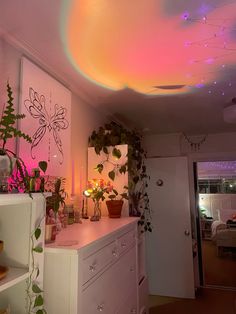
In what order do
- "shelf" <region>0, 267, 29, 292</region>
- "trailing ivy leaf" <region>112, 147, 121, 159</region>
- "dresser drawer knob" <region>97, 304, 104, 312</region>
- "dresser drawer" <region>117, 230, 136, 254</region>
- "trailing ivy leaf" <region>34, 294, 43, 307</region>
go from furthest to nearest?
"trailing ivy leaf" <region>112, 147, 121, 159</region>, "dresser drawer" <region>117, 230, 136, 254</region>, "dresser drawer knob" <region>97, 304, 104, 312</region>, "trailing ivy leaf" <region>34, 294, 43, 307</region>, "shelf" <region>0, 267, 29, 292</region>

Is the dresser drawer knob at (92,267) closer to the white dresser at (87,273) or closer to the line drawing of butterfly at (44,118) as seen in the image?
the white dresser at (87,273)

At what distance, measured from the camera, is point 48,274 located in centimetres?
117

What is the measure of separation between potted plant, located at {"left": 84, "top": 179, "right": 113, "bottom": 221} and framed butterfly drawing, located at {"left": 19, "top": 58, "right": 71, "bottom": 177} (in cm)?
27

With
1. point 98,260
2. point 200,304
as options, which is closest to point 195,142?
point 200,304

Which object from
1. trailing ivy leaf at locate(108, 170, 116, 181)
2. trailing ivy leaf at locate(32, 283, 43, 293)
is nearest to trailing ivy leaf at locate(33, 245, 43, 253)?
trailing ivy leaf at locate(32, 283, 43, 293)

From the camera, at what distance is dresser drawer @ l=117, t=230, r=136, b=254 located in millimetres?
1674

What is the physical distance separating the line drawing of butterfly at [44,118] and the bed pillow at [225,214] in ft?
13.7

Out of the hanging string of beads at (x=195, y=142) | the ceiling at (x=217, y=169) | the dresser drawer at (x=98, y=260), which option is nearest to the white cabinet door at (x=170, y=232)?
the hanging string of beads at (x=195, y=142)

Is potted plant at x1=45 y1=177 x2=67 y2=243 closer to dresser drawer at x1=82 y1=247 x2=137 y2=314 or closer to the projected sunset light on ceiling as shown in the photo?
dresser drawer at x1=82 y1=247 x2=137 y2=314

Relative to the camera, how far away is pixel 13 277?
3.20 feet

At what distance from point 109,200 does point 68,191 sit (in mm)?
364

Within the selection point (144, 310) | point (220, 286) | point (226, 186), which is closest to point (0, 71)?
point (144, 310)

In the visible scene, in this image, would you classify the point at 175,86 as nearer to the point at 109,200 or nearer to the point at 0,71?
the point at 109,200

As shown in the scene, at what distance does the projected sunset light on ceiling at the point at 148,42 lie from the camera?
1246mm
